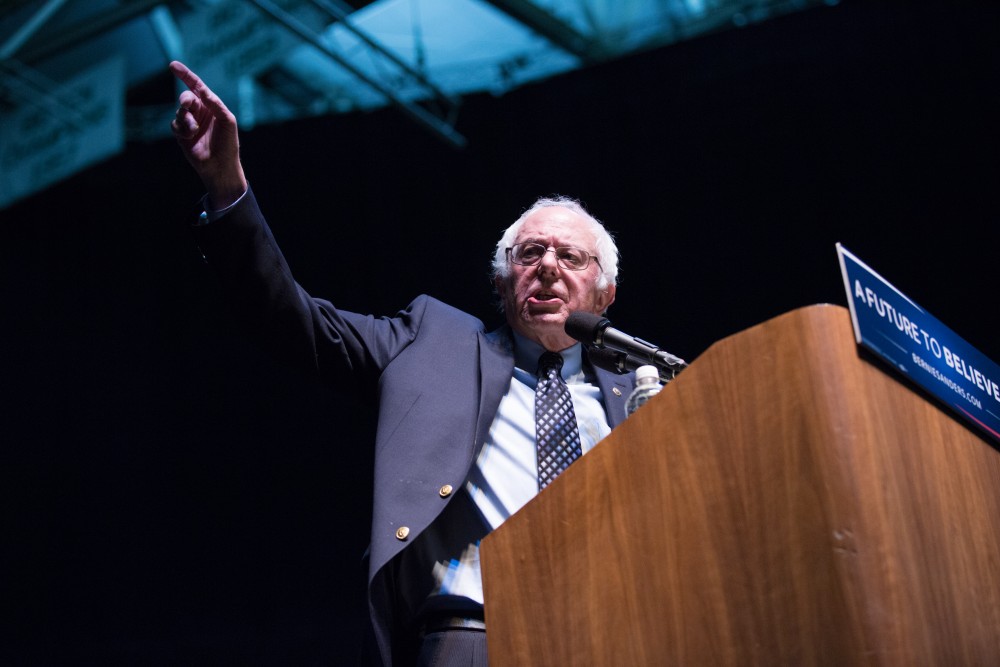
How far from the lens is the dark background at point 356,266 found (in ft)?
12.8

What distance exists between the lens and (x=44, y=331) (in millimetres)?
4809

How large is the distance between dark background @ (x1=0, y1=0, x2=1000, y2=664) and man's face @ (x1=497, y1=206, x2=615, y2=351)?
2045mm

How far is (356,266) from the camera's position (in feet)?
15.7

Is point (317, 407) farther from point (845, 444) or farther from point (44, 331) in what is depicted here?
point (845, 444)

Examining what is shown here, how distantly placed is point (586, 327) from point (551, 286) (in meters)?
0.48

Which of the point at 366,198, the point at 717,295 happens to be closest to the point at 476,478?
the point at 717,295

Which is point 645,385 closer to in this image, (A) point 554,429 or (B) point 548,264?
(A) point 554,429

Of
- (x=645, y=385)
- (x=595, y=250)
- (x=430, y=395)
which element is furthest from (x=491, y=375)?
(x=595, y=250)

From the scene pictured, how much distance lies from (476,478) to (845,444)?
760mm

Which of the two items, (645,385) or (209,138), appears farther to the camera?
(209,138)

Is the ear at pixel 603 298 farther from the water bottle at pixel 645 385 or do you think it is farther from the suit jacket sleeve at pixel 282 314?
the water bottle at pixel 645 385

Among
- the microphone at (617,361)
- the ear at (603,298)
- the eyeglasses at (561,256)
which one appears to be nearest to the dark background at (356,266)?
the ear at (603,298)

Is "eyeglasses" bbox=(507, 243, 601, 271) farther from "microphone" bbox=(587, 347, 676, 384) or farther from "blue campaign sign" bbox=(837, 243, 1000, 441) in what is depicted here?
"blue campaign sign" bbox=(837, 243, 1000, 441)

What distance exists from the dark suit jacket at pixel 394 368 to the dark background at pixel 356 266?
2.32 meters
